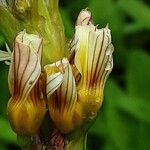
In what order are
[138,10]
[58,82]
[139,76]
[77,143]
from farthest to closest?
[138,10], [139,76], [77,143], [58,82]

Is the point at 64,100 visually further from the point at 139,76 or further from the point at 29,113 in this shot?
the point at 139,76

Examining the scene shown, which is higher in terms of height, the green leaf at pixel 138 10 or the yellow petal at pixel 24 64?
the yellow petal at pixel 24 64

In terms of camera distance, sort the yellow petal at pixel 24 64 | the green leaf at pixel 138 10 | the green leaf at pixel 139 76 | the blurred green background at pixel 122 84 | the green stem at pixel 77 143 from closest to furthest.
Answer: the yellow petal at pixel 24 64 < the green stem at pixel 77 143 < the blurred green background at pixel 122 84 < the green leaf at pixel 139 76 < the green leaf at pixel 138 10

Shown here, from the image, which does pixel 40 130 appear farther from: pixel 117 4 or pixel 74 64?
pixel 117 4

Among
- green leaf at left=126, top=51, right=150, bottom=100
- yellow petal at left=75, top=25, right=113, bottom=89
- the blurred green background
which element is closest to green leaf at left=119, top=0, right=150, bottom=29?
the blurred green background

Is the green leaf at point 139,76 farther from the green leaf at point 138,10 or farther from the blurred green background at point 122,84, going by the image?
the green leaf at point 138,10

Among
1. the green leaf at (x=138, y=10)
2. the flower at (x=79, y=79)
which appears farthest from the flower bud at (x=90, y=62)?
the green leaf at (x=138, y=10)

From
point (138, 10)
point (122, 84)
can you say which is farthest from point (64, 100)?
point (122, 84)

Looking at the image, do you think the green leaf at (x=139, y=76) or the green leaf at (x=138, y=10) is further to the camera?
the green leaf at (x=138, y=10)
